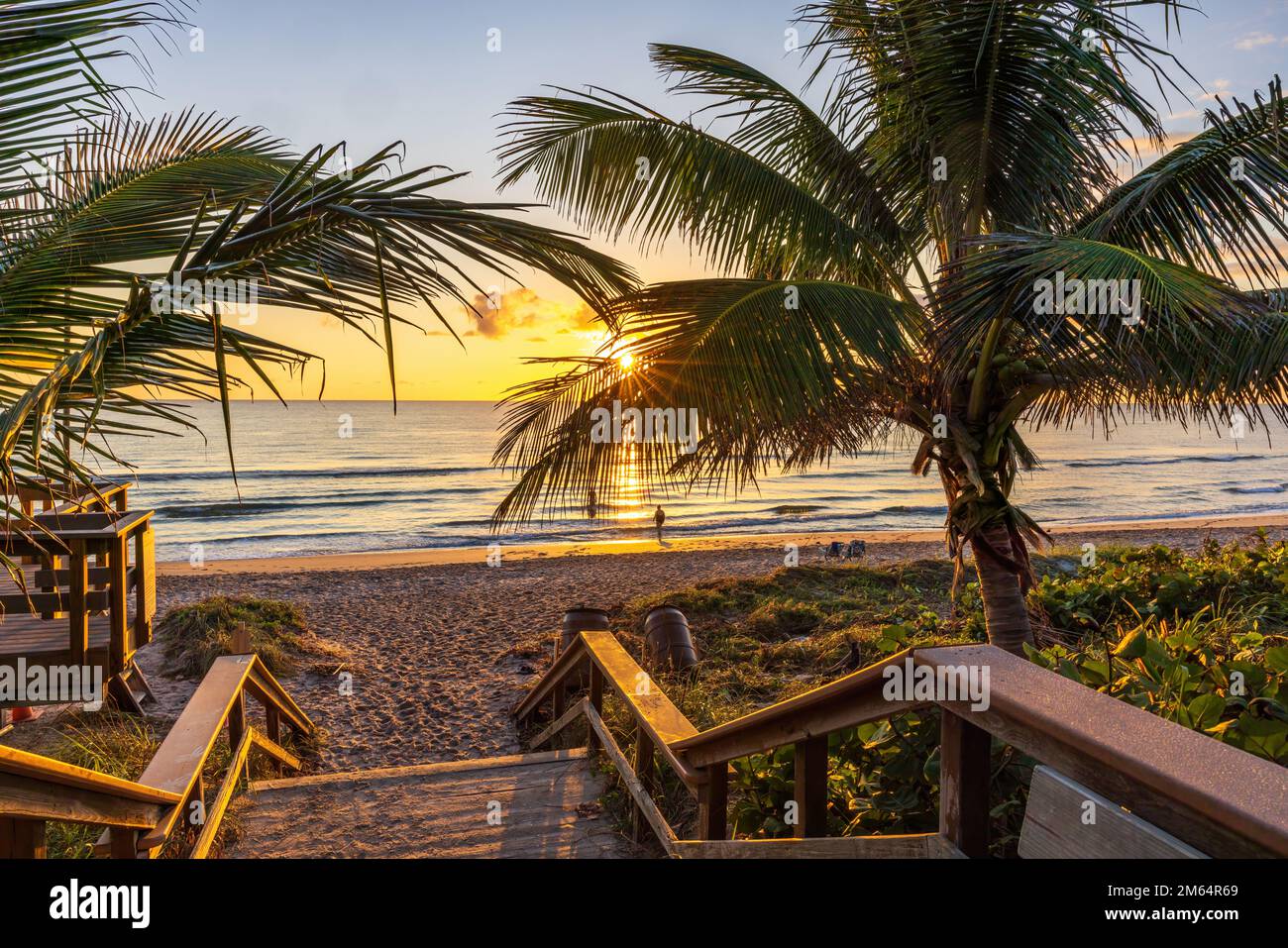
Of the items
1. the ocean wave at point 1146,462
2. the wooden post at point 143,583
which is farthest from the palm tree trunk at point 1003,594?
the ocean wave at point 1146,462

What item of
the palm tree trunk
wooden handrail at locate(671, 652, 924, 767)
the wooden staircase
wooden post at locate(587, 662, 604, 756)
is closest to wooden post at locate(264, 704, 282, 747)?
the wooden staircase

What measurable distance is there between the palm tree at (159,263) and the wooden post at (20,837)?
727mm

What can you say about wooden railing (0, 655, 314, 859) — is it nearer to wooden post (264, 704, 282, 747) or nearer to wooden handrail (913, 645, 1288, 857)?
wooden post (264, 704, 282, 747)

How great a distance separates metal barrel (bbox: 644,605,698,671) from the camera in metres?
8.19

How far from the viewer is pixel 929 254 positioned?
6020mm

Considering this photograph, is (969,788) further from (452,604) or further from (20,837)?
(452,604)

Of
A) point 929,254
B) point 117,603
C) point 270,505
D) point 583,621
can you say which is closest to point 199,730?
point 117,603

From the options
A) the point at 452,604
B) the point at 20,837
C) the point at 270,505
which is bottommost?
the point at 452,604

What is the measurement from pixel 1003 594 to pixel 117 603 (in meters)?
6.16

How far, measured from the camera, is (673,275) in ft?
13.2

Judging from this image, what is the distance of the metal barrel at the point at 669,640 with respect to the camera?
26.9 feet
